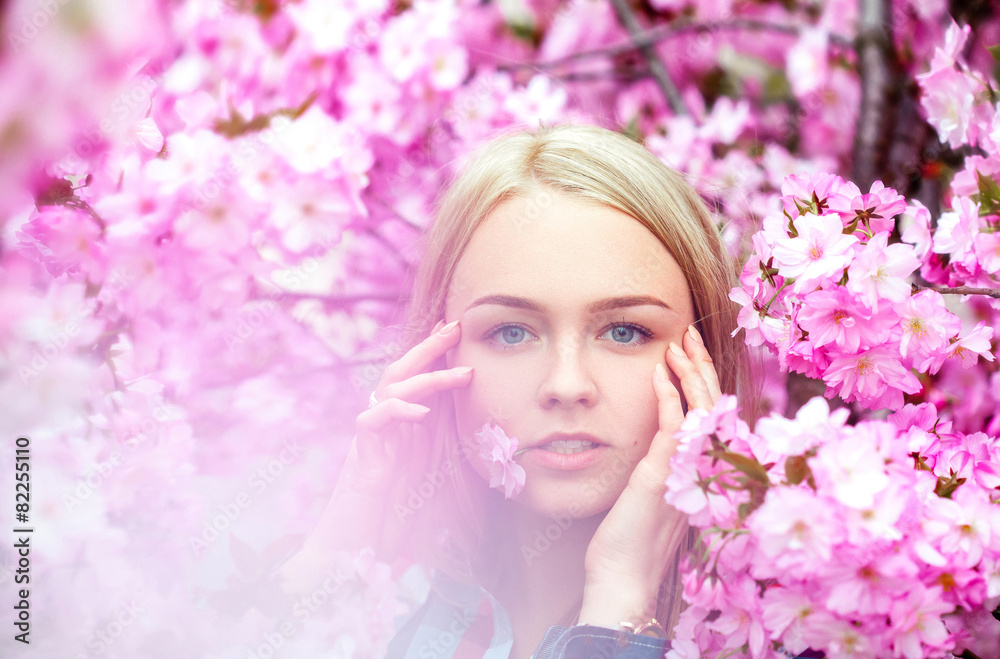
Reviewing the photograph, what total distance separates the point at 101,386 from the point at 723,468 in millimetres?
994

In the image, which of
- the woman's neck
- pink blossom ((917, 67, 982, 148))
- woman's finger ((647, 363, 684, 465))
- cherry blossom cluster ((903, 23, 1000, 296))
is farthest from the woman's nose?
pink blossom ((917, 67, 982, 148))

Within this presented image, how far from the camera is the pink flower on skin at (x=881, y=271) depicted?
0.97m

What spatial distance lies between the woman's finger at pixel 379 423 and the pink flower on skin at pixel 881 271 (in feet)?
2.11

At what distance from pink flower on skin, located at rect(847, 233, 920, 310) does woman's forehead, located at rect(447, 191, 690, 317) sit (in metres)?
0.27

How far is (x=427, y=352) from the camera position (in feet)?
3.85

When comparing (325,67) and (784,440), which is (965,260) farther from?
(325,67)

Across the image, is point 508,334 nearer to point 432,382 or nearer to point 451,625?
point 432,382

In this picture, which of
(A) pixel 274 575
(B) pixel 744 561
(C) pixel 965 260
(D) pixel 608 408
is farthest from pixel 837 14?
(A) pixel 274 575

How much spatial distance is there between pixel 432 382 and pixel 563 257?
0.28 meters

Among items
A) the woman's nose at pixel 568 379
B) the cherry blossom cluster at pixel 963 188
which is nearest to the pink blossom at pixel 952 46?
the cherry blossom cluster at pixel 963 188

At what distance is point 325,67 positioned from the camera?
1755 millimetres

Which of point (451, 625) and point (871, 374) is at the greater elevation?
point (871, 374)

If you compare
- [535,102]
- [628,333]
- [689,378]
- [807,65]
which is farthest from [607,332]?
[807,65]

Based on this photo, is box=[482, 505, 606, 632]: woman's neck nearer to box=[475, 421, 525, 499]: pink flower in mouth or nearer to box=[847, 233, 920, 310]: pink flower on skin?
box=[475, 421, 525, 499]: pink flower in mouth
